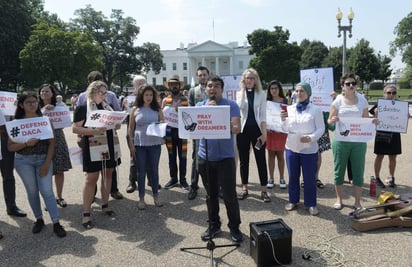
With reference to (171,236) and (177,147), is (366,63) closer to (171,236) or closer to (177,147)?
(177,147)

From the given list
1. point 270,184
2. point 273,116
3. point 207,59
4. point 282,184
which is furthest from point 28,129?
point 207,59

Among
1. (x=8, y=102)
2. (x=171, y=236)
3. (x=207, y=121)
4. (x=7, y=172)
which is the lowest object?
(x=171, y=236)

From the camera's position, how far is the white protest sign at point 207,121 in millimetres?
3697

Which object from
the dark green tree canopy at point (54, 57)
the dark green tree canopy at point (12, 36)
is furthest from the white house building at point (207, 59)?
the dark green tree canopy at point (54, 57)

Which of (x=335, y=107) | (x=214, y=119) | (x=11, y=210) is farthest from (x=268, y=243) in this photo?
(x=11, y=210)

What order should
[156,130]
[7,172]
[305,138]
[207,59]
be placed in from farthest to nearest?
[207,59] → [7,172] → [156,130] → [305,138]

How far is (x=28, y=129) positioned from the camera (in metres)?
4.45

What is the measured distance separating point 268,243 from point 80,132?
3100mm

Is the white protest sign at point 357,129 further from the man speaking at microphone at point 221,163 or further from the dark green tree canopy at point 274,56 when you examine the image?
the dark green tree canopy at point 274,56

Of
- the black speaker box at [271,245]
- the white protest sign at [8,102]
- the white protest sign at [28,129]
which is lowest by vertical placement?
the black speaker box at [271,245]

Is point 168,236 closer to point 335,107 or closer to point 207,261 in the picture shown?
point 207,261

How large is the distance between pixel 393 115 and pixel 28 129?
21.1 feet

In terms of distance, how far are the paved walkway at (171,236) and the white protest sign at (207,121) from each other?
1.52 metres

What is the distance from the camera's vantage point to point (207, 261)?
12.6ft
